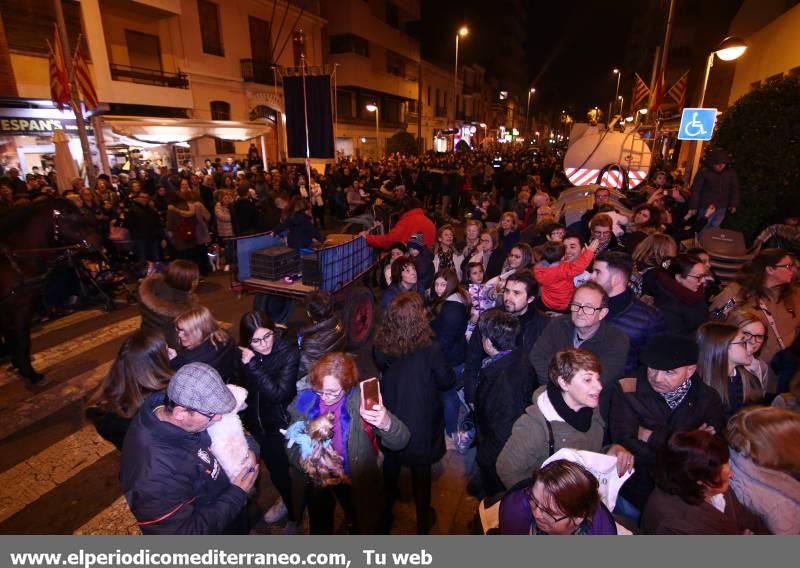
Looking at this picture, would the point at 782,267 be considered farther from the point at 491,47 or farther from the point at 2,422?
the point at 491,47

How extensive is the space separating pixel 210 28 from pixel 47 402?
882 inches

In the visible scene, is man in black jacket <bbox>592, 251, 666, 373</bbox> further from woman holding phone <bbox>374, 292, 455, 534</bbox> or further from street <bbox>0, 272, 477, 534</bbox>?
street <bbox>0, 272, 477, 534</bbox>

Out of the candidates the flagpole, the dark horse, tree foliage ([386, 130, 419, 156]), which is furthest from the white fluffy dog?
tree foliage ([386, 130, 419, 156])

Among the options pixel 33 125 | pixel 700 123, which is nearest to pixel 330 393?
pixel 700 123

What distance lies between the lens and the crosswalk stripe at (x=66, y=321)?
7.11 meters

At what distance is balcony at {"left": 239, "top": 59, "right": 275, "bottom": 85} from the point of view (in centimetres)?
2330

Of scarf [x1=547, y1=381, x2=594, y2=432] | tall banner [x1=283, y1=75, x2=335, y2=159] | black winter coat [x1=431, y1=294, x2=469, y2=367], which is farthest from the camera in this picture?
tall banner [x1=283, y1=75, x2=335, y2=159]

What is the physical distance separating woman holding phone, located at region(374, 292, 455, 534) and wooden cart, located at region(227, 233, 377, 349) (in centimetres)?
244

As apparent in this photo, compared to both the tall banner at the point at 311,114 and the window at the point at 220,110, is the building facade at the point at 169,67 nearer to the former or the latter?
the window at the point at 220,110

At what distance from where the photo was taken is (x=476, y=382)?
345 cm

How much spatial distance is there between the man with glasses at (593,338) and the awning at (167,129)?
15.7 metres

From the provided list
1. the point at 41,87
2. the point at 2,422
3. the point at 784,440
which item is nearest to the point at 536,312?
the point at 784,440

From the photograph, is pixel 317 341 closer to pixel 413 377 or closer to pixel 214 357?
pixel 214 357

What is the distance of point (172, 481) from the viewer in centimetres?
203
